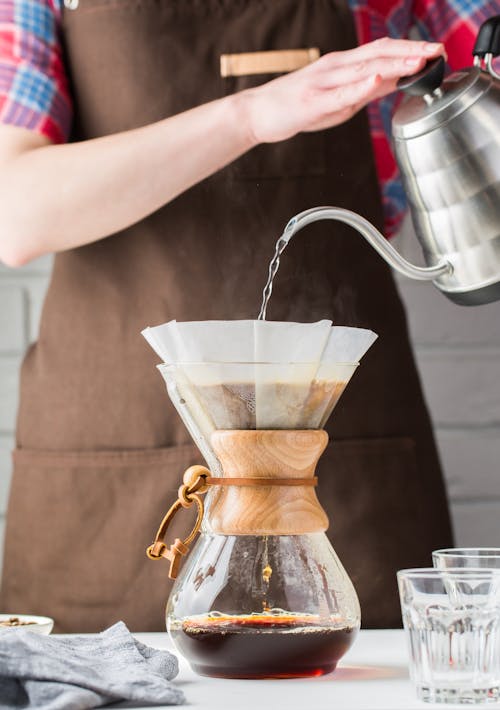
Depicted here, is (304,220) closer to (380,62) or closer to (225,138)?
(380,62)

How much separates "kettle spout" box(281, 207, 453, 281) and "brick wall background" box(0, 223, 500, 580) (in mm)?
661

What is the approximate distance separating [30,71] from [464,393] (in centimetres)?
70

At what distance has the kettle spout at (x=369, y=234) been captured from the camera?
748 mm

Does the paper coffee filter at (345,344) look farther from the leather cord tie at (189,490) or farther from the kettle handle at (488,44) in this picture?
the kettle handle at (488,44)

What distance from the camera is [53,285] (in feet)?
4.12

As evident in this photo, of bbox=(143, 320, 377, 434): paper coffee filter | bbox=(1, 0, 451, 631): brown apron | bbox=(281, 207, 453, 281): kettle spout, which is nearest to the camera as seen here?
bbox=(143, 320, 377, 434): paper coffee filter

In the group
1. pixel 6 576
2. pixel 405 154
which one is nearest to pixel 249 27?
pixel 405 154

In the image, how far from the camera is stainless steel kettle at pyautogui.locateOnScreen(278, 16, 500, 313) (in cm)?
83

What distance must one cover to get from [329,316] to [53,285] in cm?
30

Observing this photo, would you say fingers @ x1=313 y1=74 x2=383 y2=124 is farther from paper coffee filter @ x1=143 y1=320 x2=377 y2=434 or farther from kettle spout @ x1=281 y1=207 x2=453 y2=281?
paper coffee filter @ x1=143 y1=320 x2=377 y2=434

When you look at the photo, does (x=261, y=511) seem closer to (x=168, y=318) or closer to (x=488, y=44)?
(x=488, y=44)

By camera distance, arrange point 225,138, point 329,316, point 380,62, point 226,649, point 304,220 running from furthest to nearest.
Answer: point 329,316
point 225,138
point 380,62
point 304,220
point 226,649

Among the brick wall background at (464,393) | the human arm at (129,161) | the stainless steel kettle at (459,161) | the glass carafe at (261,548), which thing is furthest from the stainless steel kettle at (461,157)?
the brick wall background at (464,393)

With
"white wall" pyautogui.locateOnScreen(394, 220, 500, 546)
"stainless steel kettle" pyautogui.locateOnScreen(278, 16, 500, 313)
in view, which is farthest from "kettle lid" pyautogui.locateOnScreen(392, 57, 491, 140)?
"white wall" pyautogui.locateOnScreen(394, 220, 500, 546)
